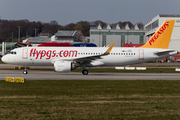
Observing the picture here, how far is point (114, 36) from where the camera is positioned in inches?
5027

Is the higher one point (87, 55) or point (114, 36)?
point (114, 36)

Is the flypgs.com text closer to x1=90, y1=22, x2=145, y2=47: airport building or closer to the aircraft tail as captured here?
the aircraft tail

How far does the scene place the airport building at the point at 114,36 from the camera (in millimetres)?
124387

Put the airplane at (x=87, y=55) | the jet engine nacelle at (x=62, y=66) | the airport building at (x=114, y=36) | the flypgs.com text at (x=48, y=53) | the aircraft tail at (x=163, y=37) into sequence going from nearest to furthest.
A: the jet engine nacelle at (x=62, y=66) → the airplane at (x=87, y=55) → the flypgs.com text at (x=48, y=53) → the aircraft tail at (x=163, y=37) → the airport building at (x=114, y=36)

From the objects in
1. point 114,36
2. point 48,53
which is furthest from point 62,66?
point 114,36

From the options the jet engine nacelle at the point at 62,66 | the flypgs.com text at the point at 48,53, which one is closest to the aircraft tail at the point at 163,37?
the flypgs.com text at the point at 48,53

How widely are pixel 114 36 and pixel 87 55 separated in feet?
308

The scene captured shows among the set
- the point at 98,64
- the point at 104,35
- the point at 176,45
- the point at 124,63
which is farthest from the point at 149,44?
the point at 104,35

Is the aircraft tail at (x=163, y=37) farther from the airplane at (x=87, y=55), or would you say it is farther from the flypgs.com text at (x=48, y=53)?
the flypgs.com text at (x=48, y=53)

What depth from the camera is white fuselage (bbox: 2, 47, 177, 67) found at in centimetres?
3431

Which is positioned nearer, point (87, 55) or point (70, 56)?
point (70, 56)

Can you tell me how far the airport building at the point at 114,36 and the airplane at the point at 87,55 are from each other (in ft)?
283

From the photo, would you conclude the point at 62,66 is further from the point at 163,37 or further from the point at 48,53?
the point at 163,37

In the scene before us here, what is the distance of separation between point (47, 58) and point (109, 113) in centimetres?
2381
